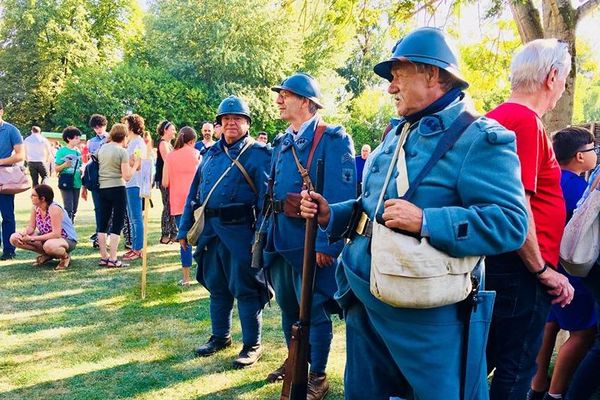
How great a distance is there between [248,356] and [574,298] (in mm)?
2550

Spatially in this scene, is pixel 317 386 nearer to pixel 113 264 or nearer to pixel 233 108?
pixel 233 108

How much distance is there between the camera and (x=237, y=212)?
480cm

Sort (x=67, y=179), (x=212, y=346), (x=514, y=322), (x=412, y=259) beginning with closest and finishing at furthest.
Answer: (x=412, y=259) < (x=514, y=322) < (x=212, y=346) < (x=67, y=179)

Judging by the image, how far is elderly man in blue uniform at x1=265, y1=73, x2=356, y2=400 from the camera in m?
3.95

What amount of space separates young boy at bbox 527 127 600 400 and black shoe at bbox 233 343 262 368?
2.25 m

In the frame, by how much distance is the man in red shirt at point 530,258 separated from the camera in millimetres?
2713

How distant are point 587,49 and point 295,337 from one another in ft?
22.2

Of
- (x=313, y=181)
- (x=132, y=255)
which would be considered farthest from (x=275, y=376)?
(x=132, y=255)

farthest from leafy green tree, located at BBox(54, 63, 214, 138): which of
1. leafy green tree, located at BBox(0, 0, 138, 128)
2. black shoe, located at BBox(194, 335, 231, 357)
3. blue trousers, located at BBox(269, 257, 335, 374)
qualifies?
blue trousers, located at BBox(269, 257, 335, 374)

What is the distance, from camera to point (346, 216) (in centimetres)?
265

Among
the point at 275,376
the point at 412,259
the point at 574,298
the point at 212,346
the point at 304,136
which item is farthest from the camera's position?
the point at 212,346

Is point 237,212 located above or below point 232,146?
below

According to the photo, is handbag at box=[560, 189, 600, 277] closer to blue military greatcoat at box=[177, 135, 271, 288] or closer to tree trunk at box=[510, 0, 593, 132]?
blue military greatcoat at box=[177, 135, 271, 288]

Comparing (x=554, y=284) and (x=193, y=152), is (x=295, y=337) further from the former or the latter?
(x=193, y=152)
